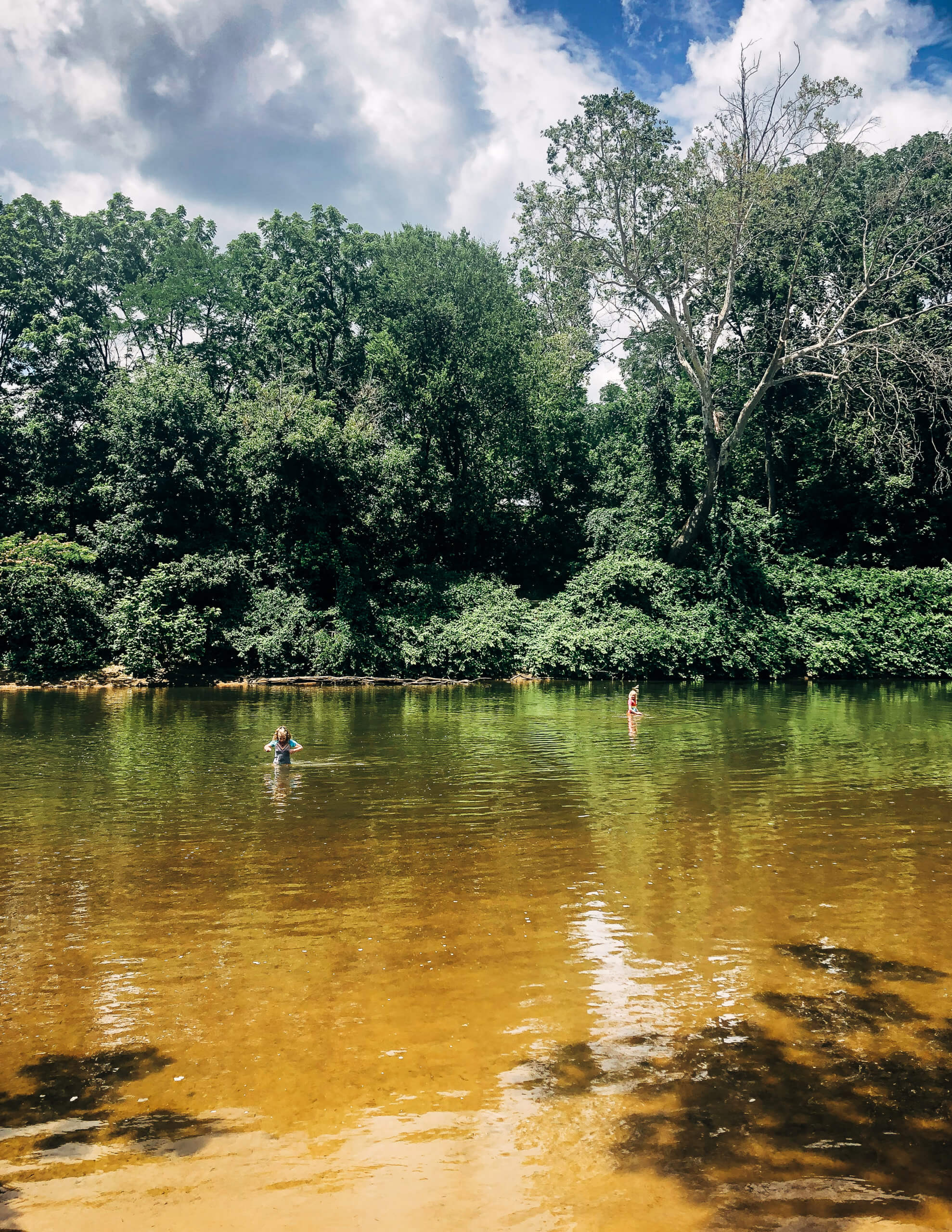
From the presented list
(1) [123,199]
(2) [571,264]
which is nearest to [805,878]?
(2) [571,264]

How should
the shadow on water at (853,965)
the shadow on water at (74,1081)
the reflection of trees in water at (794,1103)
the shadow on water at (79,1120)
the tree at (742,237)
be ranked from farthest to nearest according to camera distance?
the tree at (742,237), the shadow on water at (853,965), the shadow on water at (74,1081), the shadow on water at (79,1120), the reflection of trees in water at (794,1103)

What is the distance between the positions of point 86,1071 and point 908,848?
29.4ft

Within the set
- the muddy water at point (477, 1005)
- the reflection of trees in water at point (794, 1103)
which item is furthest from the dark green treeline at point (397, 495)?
the reflection of trees in water at point (794, 1103)

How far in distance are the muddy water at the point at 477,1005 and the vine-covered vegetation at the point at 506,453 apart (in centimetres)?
2120

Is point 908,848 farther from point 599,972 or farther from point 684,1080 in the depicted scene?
point 684,1080

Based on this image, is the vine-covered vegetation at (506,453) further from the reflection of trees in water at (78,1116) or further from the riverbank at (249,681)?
the reflection of trees in water at (78,1116)

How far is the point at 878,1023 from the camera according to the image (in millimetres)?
5875

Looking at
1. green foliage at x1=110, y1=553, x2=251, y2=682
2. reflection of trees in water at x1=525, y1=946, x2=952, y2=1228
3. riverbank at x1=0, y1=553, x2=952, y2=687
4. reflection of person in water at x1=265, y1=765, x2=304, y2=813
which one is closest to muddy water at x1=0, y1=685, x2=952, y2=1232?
reflection of trees in water at x1=525, y1=946, x2=952, y2=1228

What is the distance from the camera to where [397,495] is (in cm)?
3831

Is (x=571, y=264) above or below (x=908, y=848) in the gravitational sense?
above

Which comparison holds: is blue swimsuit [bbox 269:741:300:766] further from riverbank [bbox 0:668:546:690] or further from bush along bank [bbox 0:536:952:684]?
bush along bank [bbox 0:536:952:684]

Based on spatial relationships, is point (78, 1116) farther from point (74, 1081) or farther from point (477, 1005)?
point (477, 1005)

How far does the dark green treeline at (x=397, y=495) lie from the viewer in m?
34.1

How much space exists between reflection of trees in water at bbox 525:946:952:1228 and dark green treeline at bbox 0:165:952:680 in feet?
91.3
